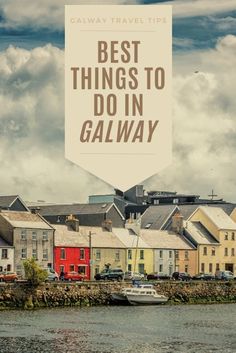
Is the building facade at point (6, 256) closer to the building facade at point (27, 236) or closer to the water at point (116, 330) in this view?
the building facade at point (27, 236)

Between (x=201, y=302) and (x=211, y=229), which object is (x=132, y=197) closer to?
(x=211, y=229)

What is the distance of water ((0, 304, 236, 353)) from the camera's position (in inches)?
2201

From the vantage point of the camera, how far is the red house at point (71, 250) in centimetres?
10925

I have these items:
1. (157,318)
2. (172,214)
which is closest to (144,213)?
(172,214)

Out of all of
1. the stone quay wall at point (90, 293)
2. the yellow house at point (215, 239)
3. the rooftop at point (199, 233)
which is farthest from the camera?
the yellow house at point (215, 239)

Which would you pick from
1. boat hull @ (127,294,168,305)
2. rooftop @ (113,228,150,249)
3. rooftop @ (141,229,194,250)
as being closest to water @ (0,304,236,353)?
boat hull @ (127,294,168,305)

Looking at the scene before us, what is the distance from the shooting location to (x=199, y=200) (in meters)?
176

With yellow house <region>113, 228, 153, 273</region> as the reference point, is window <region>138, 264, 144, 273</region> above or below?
below

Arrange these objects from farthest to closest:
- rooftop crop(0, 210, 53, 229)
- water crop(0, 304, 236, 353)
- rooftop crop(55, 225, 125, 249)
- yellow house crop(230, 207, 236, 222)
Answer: yellow house crop(230, 207, 236, 222) → rooftop crop(55, 225, 125, 249) → rooftop crop(0, 210, 53, 229) → water crop(0, 304, 236, 353)

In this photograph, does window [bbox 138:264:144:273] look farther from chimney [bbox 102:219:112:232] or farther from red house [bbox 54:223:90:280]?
red house [bbox 54:223:90:280]

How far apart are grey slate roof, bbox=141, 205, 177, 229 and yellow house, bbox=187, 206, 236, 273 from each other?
10.1 ft

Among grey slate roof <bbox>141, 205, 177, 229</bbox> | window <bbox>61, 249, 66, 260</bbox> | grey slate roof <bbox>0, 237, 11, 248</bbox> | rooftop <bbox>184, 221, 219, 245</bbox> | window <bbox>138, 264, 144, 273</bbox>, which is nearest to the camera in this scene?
grey slate roof <bbox>0, 237, 11, 248</bbox>

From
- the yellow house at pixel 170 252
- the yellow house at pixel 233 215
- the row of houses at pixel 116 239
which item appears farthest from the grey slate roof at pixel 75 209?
the yellow house at pixel 233 215

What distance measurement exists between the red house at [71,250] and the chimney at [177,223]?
17.9 meters
